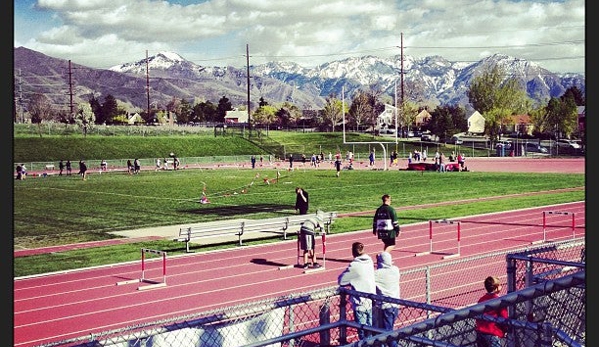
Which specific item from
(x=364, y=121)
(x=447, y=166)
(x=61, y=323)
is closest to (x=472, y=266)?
(x=61, y=323)

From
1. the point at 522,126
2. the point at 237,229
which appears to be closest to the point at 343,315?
the point at 237,229

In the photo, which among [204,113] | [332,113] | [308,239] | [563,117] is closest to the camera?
[308,239]

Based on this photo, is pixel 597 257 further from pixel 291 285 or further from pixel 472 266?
pixel 472 266

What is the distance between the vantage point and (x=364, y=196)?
3591cm

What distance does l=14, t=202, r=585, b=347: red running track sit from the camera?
1366 centimetres

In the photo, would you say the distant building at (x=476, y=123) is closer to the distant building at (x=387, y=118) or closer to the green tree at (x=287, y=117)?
the distant building at (x=387, y=118)

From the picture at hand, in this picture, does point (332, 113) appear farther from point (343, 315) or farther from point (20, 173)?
point (343, 315)

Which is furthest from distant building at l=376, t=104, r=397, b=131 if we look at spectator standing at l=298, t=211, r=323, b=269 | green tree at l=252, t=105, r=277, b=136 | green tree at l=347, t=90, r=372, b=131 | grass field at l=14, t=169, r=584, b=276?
spectator standing at l=298, t=211, r=323, b=269

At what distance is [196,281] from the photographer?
16562 mm

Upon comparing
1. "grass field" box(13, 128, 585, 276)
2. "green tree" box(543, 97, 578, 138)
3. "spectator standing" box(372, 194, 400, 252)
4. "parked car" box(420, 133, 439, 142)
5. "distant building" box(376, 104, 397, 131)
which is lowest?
"grass field" box(13, 128, 585, 276)

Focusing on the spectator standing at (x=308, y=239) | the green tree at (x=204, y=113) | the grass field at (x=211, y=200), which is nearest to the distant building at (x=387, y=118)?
the green tree at (x=204, y=113)

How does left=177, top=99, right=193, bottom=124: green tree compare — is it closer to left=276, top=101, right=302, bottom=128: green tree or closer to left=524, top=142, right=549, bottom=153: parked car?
left=276, top=101, right=302, bottom=128: green tree

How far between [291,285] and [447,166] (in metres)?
42.4

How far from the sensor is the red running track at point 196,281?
44.8 feet
